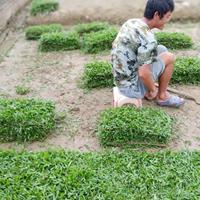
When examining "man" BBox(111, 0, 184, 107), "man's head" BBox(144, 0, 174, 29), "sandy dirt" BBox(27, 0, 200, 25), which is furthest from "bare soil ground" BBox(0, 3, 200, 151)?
"man's head" BBox(144, 0, 174, 29)

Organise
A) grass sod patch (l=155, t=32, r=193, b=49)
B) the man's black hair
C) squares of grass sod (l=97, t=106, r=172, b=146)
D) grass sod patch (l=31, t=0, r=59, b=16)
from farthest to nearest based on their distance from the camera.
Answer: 1. grass sod patch (l=31, t=0, r=59, b=16)
2. grass sod patch (l=155, t=32, r=193, b=49)
3. the man's black hair
4. squares of grass sod (l=97, t=106, r=172, b=146)

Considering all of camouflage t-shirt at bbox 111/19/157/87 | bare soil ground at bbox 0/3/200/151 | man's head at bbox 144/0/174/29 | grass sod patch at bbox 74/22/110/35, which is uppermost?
man's head at bbox 144/0/174/29

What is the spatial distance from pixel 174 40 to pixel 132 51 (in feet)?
6.98

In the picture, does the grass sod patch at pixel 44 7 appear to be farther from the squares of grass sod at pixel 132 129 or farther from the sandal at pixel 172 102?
the squares of grass sod at pixel 132 129

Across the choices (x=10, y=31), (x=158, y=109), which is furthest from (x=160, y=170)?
(x=10, y=31)

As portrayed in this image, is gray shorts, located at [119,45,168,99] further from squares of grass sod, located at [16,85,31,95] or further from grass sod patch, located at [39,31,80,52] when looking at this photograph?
grass sod patch, located at [39,31,80,52]

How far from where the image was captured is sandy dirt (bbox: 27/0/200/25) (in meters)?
8.11

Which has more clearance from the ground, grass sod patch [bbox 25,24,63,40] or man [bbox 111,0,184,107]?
man [bbox 111,0,184,107]

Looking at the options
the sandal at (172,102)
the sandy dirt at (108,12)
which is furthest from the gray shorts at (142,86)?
the sandy dirt at (108,12)

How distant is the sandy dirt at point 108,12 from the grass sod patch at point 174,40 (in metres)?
1.49

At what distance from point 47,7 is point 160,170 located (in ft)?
16.7

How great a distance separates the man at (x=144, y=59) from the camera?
4.54 metres

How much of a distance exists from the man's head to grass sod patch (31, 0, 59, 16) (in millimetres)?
4023

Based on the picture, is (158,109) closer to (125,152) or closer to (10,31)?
(125,152)
